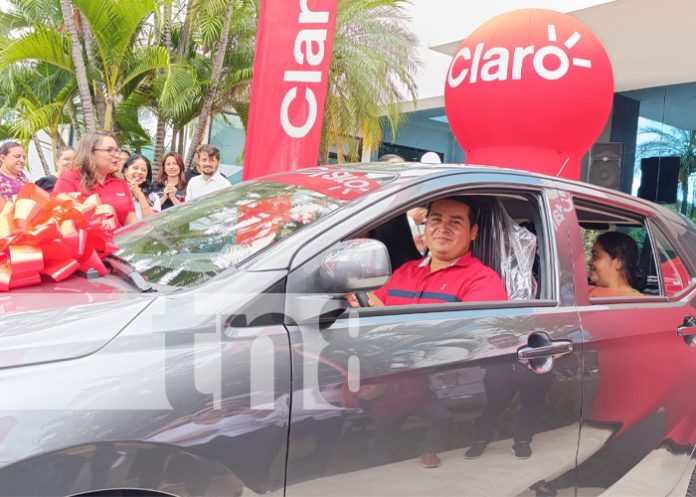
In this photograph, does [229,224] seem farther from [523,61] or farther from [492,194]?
[523,61]

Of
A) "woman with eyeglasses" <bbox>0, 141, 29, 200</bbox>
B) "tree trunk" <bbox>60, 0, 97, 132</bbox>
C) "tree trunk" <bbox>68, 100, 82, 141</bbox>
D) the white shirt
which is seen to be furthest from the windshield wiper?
"tree trunk" <bbox>68, 100, 82, 141</bbox>

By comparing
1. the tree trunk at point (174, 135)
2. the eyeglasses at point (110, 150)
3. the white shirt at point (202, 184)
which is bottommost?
the white shirt at point (202, 184)

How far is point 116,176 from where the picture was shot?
4637 mm

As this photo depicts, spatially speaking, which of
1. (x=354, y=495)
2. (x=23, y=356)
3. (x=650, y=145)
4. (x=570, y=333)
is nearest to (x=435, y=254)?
(x=570, y=333)

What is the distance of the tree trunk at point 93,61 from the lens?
36.6 feet

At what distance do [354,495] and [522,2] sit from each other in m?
12.0

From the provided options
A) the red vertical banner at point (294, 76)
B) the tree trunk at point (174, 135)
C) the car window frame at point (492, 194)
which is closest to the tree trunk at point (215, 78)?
the tree trunk at point (174, 135)

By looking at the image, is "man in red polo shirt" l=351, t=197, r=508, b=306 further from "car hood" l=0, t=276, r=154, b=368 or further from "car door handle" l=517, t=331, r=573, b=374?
"car hood" l=0, t=276, r=154, b=368

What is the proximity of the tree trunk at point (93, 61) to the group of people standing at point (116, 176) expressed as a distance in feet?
16.2

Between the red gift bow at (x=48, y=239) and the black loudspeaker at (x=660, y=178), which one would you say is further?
the black loudspeaker at (x=660, y=178)

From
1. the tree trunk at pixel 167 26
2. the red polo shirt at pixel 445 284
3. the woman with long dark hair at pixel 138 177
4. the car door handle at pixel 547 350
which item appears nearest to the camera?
the car door handle at pixel 547 350

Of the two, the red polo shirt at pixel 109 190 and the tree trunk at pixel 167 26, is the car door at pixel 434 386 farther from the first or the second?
the tree trunk at pixel 167 26

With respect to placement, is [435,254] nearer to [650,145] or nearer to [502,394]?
[502,394]

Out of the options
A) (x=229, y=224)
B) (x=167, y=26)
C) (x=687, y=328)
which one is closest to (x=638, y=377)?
(x=687, y=328)
